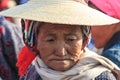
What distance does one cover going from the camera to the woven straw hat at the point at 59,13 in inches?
118

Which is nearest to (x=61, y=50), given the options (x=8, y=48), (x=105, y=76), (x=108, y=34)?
(x=105, y=76)

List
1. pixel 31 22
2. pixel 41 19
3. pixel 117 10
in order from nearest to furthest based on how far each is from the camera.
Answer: pixel 41 19
pixel 31 22
pixel 117 10

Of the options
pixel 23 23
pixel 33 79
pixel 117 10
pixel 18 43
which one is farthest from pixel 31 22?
pixel 18 43

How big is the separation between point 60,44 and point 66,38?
64mm

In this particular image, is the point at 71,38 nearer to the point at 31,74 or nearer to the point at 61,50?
the point at 61,50

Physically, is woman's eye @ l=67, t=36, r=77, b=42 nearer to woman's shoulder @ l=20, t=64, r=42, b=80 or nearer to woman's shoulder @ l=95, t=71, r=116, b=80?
woman's shoulder @ l=95, t=71, r=116, b=80

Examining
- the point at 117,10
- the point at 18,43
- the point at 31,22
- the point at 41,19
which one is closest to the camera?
the point at 41,19

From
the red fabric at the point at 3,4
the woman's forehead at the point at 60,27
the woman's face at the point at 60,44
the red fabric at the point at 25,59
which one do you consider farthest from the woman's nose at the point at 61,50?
the red fabric at the point at 3,4

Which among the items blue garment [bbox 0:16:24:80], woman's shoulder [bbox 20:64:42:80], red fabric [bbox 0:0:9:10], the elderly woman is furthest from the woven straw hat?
red fabric [bbox 0:0:9:10]

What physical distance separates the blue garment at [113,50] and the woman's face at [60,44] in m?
0.57

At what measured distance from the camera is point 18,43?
17.5 feet

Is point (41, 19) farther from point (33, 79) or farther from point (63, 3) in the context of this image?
point (33, 79)

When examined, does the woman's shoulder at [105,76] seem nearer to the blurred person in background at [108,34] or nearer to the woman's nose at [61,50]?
the woman's nose at [61,50]

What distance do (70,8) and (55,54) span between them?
326 millimetres
